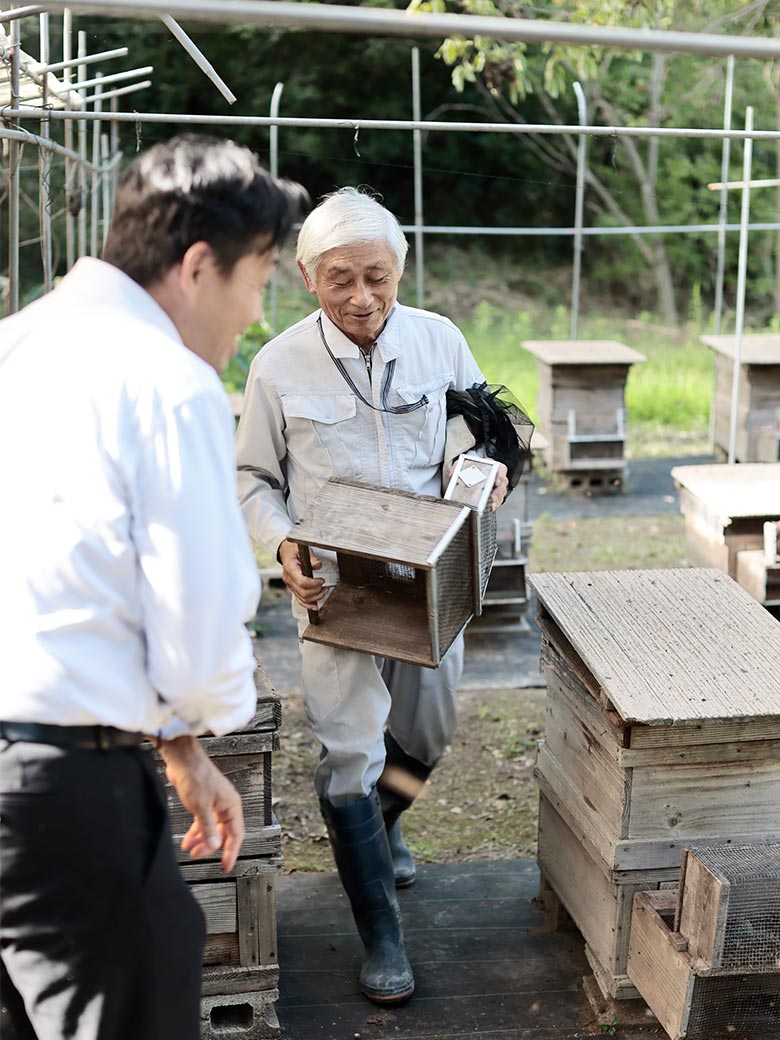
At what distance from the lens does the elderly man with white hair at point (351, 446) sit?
2.95 metres

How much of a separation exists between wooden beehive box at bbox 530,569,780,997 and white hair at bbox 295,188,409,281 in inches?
41.6

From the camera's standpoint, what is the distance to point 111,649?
1.64 meters

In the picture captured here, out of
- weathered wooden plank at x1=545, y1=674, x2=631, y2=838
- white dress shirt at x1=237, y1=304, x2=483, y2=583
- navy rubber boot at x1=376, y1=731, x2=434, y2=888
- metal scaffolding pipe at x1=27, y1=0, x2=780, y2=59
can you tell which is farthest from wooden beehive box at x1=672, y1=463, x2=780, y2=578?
metal scaffolding pipe at x1=27, y1=0, x2=780, y2=59

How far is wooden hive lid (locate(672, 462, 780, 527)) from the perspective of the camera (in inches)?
197

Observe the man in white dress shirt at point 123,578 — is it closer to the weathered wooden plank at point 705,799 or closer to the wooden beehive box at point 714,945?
the wooden beehive box at point 714,945

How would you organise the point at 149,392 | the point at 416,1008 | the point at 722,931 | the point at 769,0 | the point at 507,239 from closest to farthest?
the point at 149,392 < the point at 722,931 < the point at 416,1008 < the point at 769,0 < the point at 507,239

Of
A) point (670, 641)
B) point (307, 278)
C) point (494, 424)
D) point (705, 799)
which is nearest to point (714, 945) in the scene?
point (705, 799)

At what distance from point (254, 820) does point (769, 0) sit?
8185 millimetres

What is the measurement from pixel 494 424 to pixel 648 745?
36.5 inches

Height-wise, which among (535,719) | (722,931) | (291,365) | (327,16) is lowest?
(535,719)

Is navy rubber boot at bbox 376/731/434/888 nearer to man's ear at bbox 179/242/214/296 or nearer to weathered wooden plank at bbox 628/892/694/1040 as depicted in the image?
weathered wooden plank at bbox 628/892/694/1040

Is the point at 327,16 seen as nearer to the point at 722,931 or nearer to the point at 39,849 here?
the point at 39,849

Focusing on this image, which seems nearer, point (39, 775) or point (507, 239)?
point (39, 775)

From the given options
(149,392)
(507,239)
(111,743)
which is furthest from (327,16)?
(507,239)
